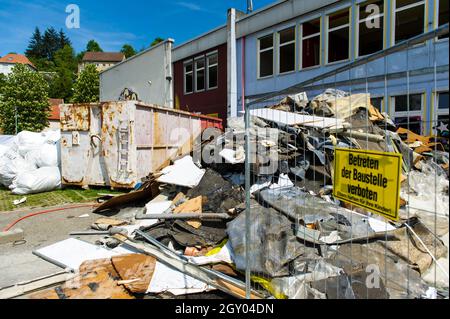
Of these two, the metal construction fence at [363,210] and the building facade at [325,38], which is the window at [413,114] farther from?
the building facade at [325,38]

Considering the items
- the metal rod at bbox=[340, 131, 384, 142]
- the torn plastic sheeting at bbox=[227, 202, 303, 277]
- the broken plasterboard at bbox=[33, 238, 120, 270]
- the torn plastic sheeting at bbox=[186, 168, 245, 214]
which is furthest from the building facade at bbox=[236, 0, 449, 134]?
the broken plasterboard at bbox=[33, 238, 120, 270]

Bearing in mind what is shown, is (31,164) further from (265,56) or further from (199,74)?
(199,74)

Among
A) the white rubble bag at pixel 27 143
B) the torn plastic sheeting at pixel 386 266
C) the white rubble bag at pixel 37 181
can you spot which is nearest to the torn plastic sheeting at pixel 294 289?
the torn plastic sheeting at pixel 386 266

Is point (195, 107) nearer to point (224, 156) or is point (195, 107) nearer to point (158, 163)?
point (158, 163)

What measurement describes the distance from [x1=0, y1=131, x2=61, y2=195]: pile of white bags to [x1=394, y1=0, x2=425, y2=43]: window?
1167 cm

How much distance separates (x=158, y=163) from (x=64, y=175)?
2778 mm

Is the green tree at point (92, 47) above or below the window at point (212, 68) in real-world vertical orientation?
above

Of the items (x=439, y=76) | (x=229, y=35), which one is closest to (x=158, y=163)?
(x=439, y=76)

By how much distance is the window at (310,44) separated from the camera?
11812mm

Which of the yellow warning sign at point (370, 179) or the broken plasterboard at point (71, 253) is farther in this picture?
the broken plasterboard at point (71, 253)

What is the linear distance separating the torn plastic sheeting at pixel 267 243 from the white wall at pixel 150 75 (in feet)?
54.8

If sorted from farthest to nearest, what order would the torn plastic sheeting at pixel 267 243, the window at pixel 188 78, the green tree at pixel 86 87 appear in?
the green tree at pixel 86 87
the window at pixel 188 78
the torn plastic sheeting at pixel 267 243

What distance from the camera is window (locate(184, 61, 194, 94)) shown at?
17812 mm
